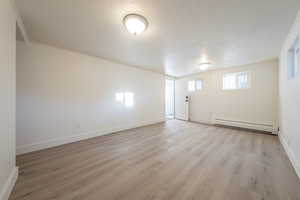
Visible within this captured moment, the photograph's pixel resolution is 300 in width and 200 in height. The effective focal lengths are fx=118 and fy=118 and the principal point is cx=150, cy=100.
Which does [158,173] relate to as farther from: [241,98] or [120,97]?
[241,98]

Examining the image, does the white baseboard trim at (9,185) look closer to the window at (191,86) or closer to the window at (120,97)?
the window at (120,97)

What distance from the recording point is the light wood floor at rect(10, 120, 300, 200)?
56.3 inches

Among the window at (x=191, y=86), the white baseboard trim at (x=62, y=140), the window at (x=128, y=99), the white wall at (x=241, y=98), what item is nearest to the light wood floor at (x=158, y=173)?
the white baseboard trim at (x=62, y=140)

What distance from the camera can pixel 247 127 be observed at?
4.18 meters

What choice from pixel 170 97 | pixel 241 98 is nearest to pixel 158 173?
pixel 241 98

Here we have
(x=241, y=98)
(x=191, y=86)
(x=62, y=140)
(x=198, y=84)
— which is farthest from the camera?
(x=191, y=86)

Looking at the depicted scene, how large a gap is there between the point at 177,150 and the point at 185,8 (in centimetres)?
256

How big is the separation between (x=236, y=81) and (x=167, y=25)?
3.96 meters

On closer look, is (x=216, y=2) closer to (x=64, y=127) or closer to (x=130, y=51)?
(x=130, y=51)

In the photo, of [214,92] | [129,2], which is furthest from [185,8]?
[214,92]

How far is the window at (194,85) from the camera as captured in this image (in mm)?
5660

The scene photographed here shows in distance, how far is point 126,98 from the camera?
4.33 metres

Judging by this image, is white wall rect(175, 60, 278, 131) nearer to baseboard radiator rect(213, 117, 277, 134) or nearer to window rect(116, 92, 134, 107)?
baseboard radiator rect(213, 117, 277, 134)

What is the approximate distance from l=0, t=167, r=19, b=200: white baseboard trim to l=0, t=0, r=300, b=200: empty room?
0.08 ft
